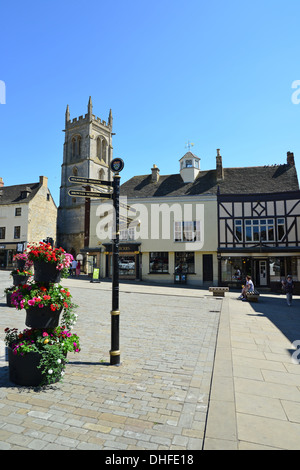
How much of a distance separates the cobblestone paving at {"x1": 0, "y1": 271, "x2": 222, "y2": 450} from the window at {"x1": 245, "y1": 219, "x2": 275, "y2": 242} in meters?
19.0

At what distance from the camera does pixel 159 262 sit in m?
26.4

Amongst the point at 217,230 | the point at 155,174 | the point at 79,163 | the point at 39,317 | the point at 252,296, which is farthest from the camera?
the point at 79,163

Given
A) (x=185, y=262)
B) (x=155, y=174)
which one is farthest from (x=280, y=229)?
(x=155, y=174)

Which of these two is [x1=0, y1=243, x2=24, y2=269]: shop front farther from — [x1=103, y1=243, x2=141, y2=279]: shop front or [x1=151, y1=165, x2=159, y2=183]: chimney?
[x1=151, y1=165, x2=159, y2=183]: chimney

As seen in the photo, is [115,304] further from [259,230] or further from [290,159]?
[290,159]

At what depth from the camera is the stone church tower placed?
142 ft

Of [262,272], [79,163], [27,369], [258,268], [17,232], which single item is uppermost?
[79,163]

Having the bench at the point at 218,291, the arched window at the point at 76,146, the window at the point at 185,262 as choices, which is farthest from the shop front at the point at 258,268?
the arched window at the point at 76,146

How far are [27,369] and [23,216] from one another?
35.9 meters

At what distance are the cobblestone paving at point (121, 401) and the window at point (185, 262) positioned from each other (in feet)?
60.9

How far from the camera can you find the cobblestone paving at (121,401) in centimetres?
298

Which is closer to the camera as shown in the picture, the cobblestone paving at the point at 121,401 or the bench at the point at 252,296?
the cobblestone paving at the point at 121,401

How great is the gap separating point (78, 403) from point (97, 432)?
0.75 meters

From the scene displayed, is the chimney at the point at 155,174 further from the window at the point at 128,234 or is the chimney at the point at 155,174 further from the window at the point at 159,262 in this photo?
the window at the point at 159,262
